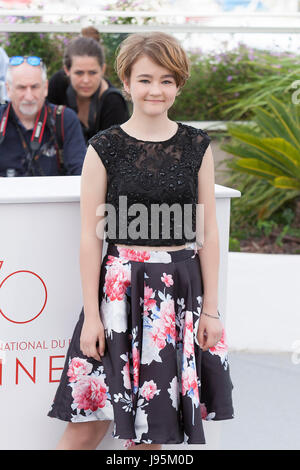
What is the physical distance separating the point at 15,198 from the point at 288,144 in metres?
2.93

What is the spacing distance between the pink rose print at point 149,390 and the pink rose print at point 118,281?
0.78 ft

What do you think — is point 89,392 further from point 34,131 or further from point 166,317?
point 34,131

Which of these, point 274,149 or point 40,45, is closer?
point 274,149

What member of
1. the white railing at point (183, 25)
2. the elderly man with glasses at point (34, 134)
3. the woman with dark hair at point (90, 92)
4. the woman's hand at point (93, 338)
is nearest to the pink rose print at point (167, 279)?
the woman's hand at point (93, 338)

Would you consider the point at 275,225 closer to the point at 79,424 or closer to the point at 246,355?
the point at 246,355

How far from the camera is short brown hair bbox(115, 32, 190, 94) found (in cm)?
196

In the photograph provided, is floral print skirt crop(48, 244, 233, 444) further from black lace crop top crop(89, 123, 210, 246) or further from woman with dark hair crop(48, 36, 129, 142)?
woman with dark hair crop(48, 36, 129, 142)

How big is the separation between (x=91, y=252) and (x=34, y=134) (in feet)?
4.00

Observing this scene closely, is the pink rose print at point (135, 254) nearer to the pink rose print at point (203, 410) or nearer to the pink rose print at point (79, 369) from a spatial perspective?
the pink rose print at point (79, 369)

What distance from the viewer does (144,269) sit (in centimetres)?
202

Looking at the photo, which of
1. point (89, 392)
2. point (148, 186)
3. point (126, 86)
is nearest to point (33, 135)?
point (126, 86)

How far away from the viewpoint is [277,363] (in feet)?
12.5

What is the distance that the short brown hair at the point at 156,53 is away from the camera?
6.41ft
